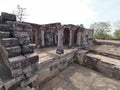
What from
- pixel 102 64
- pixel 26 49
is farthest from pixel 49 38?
pixel 26 49

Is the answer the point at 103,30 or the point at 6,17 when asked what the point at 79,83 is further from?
the point at 103,30

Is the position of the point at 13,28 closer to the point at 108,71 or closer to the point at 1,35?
the point at 1,35

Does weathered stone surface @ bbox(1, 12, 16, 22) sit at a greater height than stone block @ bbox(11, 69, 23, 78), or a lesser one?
greater

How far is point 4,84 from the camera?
1.98 metres

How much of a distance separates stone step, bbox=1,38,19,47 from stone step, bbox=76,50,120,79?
15.0 ft

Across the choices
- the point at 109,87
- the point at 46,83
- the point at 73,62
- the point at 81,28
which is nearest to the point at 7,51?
the point at 46,83

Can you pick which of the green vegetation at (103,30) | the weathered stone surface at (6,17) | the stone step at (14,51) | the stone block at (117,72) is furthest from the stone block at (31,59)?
the green vegetation at (103,30)

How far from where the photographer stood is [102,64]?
194 inches

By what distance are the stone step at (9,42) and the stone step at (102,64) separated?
4.57 m

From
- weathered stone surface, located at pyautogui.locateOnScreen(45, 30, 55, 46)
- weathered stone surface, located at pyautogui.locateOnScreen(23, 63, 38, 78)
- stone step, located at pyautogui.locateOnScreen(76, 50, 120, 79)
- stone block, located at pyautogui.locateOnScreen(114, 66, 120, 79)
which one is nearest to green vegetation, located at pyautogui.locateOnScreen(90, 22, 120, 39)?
weathered stone surface, located at pyautogui.locateOnScreen(45, 30, 55, 46)

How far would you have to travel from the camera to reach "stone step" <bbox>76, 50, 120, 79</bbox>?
4433mm

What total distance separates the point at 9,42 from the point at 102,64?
481cm

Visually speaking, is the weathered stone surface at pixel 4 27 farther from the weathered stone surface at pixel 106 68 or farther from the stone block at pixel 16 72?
the weathered stone surface at pixel 106 68

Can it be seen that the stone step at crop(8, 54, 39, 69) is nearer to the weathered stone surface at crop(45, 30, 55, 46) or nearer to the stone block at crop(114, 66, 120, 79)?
the stone block at crop(114, 66, 120, 79)
